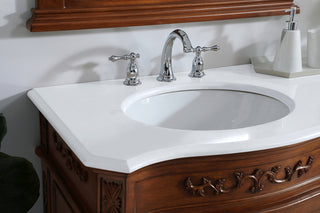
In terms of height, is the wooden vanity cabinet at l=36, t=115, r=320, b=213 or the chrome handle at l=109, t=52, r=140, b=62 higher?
the chrome handle at l=109, t=52, r=140, b=62

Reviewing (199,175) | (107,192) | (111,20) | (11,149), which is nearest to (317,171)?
(199,175)

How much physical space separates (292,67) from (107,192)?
781mm

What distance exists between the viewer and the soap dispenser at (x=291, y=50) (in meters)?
1.46

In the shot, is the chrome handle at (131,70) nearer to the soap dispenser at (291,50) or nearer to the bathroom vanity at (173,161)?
the bathroom vanity at (173,161)

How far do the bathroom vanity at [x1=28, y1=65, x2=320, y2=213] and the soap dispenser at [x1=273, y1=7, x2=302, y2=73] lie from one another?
0.64 feet

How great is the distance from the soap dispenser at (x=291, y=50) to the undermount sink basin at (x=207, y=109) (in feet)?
0.54

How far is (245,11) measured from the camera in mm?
1531

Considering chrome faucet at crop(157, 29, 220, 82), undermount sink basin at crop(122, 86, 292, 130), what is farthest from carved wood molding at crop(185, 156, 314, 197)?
chrome faucet at crop(157, 29, 220, 82)

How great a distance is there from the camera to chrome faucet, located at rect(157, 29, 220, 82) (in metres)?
1.33

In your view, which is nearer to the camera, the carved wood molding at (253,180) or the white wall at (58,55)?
the carved wood molding at (253,180)

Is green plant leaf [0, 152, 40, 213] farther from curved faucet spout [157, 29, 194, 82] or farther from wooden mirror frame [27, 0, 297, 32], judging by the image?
curved faucet spout [157, 29, 194, 82]

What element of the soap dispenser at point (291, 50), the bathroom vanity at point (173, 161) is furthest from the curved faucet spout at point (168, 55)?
the soap dispenser at point (291, 50)

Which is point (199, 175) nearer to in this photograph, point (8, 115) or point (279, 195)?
point (279, 195)

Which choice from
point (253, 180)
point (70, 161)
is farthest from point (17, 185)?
point (253, 180)
